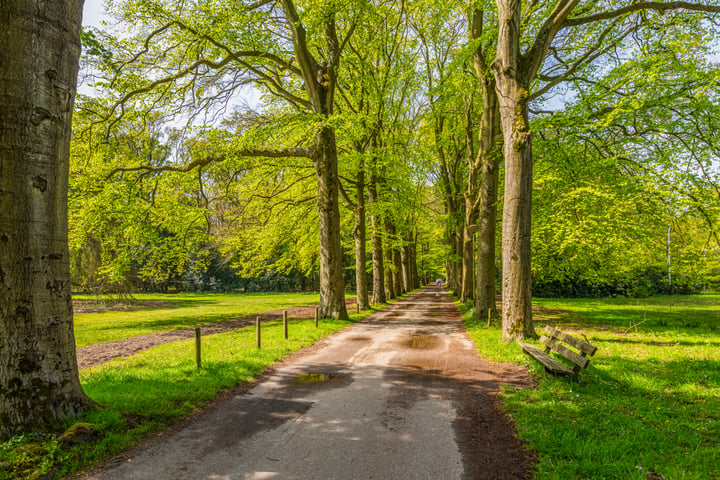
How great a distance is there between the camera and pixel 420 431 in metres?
4.87

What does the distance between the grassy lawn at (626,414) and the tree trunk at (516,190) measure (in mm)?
1063

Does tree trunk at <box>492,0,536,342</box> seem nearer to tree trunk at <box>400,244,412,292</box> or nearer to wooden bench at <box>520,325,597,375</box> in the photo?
wooden bench at <box>520,325,597,375</box>

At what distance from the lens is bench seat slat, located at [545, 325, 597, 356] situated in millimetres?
6254

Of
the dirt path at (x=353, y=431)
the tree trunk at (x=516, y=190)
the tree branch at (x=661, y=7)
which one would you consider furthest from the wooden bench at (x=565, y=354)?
the tree branch at (x=661, y=7)

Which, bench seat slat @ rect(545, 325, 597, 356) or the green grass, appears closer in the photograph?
the green grass

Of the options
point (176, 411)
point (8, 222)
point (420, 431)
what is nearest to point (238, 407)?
point (176, 411)

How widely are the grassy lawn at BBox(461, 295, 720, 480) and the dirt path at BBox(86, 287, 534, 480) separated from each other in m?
0.44

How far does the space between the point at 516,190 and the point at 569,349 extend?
4.72 meters

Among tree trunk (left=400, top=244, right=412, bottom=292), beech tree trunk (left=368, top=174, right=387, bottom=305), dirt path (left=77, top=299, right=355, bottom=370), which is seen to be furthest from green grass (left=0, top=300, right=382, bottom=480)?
tree trunk (left=400, top=244, right=412, bottom=292)

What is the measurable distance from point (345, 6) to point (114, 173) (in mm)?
10527

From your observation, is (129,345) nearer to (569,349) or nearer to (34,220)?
(34,220)

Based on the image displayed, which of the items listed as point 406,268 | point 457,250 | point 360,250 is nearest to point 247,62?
point 360,250

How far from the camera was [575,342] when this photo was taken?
6957mm

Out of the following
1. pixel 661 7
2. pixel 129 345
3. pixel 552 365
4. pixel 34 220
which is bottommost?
pixel 129 345
